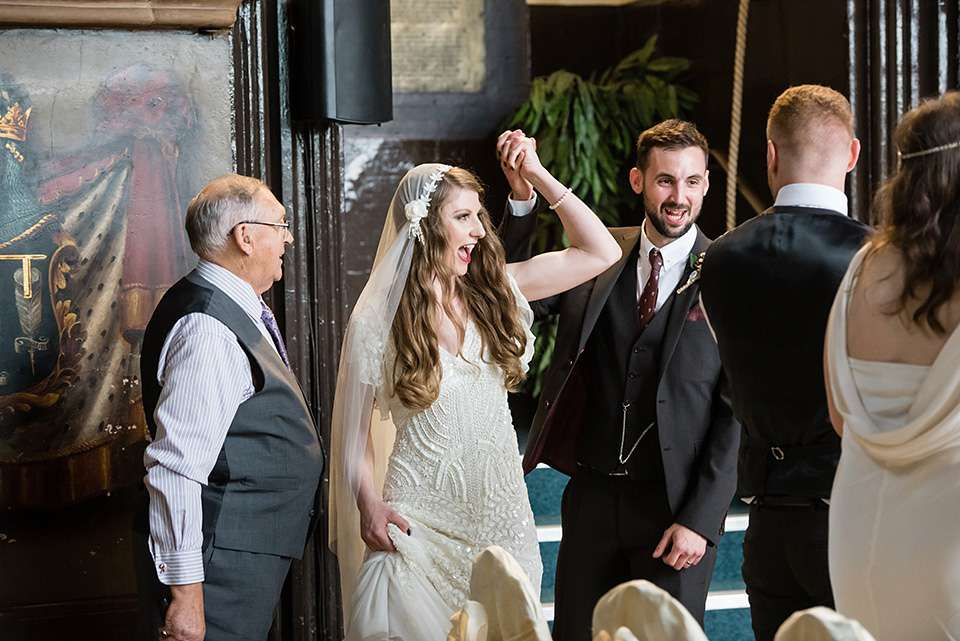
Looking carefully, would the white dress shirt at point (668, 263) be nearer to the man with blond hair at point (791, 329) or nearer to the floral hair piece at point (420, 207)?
the man with blond hair at point (791, 329)

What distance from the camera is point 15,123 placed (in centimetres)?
359

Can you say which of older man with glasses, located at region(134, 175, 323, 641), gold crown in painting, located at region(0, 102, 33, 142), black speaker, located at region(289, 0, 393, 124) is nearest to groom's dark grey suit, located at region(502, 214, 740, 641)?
older man with glasses, located at region(134, 175, 323, 641)

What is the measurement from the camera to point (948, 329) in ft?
6.24

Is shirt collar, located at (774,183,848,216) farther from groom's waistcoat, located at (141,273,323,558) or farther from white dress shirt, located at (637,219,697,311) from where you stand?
groom's waistcoat, located at (141,273,323,558)

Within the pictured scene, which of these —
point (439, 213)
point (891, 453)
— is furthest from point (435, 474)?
point (891, 453)

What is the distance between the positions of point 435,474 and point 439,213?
711 millimetres

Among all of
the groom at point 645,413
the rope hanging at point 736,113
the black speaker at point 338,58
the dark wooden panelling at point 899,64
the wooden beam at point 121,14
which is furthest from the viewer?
the rope hanging at point 736,113

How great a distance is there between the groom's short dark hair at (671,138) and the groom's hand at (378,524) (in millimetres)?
1306

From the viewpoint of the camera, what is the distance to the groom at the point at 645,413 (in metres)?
3.12

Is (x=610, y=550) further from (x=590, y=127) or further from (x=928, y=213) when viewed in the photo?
(x=590, y=127)

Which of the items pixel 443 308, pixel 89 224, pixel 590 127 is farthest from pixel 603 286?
pixel 590 127

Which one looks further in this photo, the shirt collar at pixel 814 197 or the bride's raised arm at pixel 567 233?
the bride's raised arm at pixel 567 233

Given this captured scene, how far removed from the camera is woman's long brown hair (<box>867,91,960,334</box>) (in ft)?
6.24

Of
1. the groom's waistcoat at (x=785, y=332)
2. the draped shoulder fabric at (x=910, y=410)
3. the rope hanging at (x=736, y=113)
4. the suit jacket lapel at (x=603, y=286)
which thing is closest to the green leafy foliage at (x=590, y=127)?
the rope hanging at (x=736, y=113)
